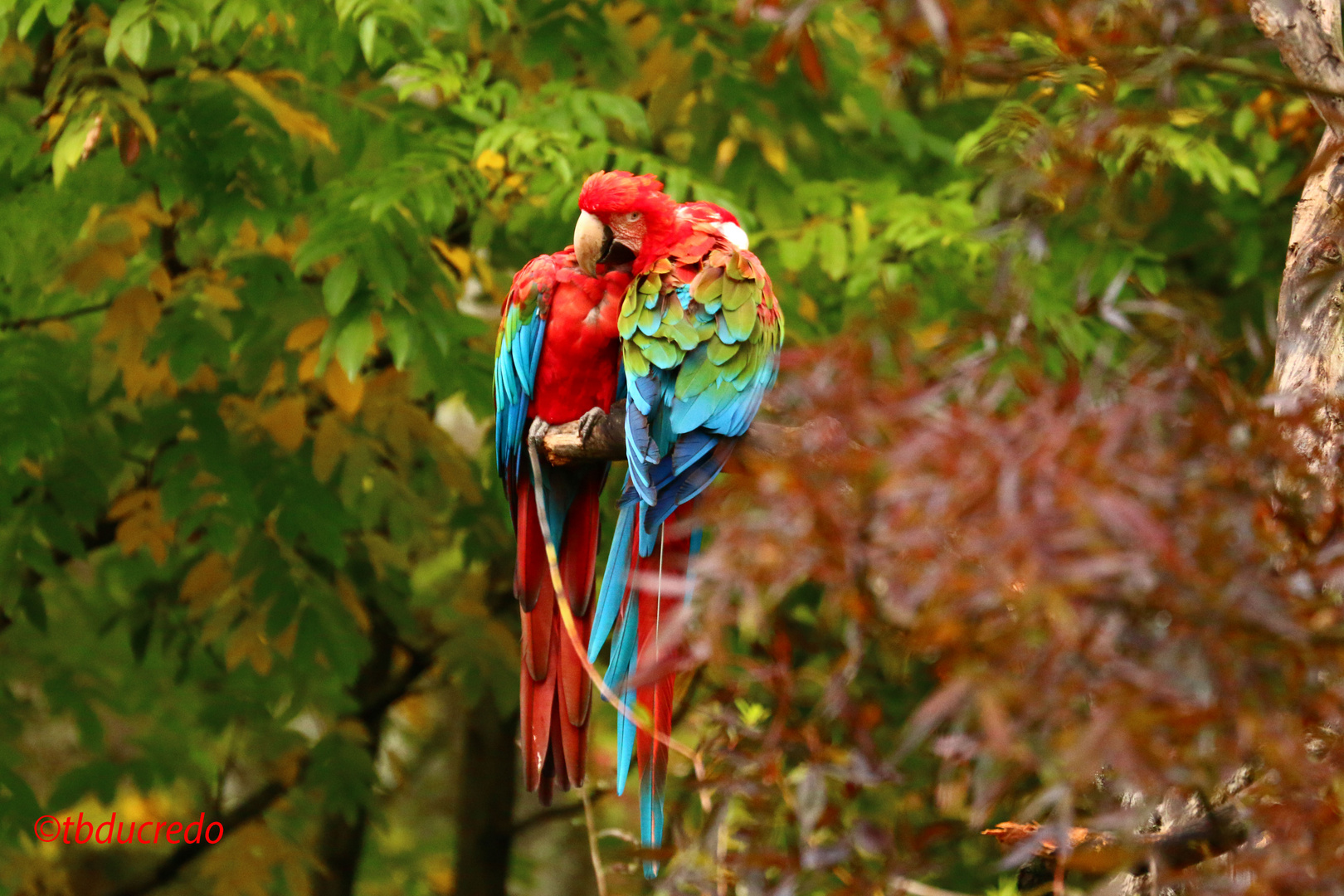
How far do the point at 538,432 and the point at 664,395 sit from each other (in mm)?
340

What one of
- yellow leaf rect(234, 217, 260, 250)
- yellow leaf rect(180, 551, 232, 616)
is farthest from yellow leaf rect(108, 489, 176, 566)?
yellow leaf rect(234, 217, 260, 250)

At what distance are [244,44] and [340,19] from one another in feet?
2.00

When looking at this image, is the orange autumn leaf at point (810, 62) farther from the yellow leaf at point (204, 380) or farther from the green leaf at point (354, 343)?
the yellow leaf at point (204, 380)

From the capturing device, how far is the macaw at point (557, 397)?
2.32 metres

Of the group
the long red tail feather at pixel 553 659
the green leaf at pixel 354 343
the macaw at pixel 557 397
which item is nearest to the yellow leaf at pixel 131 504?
the green leaf at pixel 354 343

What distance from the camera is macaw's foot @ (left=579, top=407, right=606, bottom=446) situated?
2.33 m

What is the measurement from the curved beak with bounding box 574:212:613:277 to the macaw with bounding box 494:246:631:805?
5 centimetres

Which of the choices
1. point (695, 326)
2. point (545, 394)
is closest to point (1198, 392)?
point (695, 326)

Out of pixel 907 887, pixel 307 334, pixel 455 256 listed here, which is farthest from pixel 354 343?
pixel 907 887

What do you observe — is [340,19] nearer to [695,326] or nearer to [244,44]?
[244,44]

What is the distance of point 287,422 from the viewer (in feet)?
11.2

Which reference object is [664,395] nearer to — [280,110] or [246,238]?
[280,110]

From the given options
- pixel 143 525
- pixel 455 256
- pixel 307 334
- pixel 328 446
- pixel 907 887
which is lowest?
pixel 143 525

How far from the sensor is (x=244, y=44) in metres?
3.20
